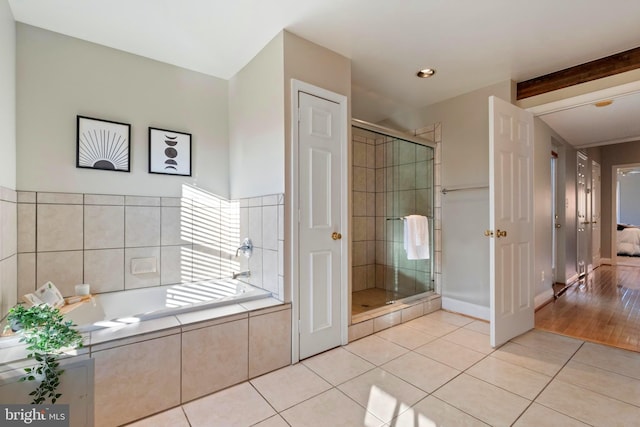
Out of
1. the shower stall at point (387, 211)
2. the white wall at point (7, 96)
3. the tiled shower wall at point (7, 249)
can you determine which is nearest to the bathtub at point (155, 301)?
the tiled shower wall at point (7, 249)

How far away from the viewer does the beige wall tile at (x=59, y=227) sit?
195 cm

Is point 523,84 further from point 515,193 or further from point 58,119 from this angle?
point 58,119

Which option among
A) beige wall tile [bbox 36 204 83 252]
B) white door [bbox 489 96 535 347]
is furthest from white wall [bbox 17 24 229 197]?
white door [bbox 489 96 535 347]

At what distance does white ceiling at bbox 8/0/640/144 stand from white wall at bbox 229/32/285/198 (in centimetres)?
14

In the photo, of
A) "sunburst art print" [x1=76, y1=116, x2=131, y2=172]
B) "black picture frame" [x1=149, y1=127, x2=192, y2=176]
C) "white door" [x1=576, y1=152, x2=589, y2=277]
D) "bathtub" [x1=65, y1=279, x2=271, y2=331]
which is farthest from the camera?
"white door" [x1=576, y1=152, x2=589, y2=277]

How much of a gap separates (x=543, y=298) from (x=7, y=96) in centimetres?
493

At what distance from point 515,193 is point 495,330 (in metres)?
1.15

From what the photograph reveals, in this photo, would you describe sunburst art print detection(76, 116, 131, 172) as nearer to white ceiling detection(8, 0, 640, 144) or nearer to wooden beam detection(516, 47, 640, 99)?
white ceiling detection(8, 0, 640, 144)

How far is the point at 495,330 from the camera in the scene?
89.1 inches

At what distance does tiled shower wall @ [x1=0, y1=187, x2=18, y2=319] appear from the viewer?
5.22ft

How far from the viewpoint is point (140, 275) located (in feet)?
7.57

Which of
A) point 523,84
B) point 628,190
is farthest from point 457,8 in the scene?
point 628,190

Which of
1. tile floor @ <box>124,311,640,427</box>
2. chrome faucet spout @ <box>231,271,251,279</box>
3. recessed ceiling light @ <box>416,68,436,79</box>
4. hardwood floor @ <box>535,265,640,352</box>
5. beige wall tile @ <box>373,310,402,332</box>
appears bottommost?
tile floor @ <box>124,311,640,427</box>

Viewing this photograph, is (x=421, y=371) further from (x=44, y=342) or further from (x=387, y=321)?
(x=44, y=342)
